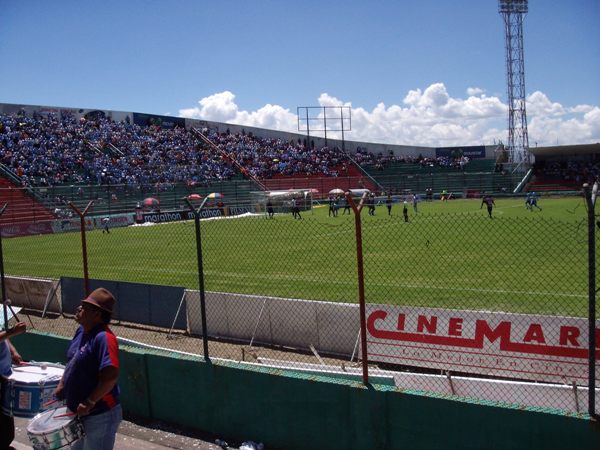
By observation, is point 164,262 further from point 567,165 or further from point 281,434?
point 567,165

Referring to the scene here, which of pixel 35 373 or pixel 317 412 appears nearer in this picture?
pixel 35 373

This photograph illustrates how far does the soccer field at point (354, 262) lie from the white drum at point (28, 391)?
631 centimetres

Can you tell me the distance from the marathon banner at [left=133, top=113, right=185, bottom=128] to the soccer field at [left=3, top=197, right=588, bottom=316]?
3383cm

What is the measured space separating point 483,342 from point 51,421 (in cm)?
574

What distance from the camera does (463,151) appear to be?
88.6 meters

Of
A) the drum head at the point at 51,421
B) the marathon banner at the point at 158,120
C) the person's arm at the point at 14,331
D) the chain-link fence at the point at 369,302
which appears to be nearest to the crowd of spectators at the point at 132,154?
the marathon banner at the point at 158,120

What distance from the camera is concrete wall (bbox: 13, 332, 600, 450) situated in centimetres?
482

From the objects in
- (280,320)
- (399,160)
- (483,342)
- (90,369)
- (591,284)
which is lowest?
(280,320)

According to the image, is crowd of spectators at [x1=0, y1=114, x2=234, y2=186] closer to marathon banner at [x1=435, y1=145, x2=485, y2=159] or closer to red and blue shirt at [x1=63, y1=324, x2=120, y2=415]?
marathon banner at [x1=435, y1=145, x2=485, y2=159]

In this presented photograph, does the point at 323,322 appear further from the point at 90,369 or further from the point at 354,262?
the point at 354,262

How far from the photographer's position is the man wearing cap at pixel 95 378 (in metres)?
4.35

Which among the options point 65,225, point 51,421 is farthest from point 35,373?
point 65,225

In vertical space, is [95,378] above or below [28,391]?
above

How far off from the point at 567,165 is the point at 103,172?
50.9 metres
